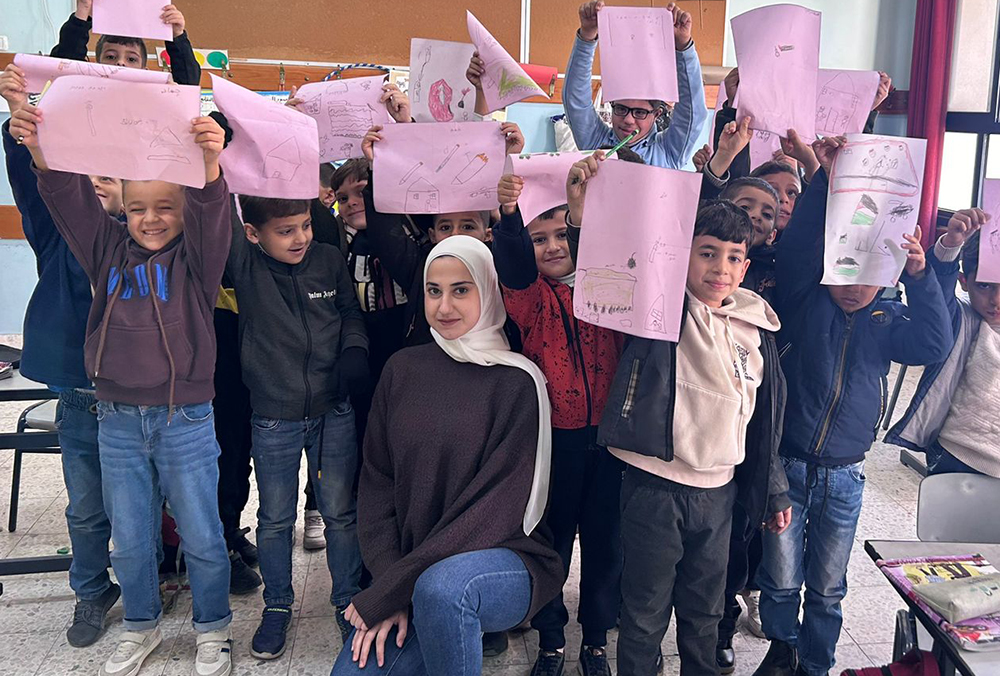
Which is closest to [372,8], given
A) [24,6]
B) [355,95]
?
[24,6]

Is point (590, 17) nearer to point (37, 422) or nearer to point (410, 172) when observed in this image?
point (410, 172)

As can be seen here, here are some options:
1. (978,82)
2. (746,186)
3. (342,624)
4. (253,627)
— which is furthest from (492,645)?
(978,82)

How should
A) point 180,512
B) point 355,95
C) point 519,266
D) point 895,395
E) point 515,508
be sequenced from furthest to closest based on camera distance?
point 895,395, point 355,95, point 180,512, point 519,266, point 515,508

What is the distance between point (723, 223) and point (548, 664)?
47.9 inches

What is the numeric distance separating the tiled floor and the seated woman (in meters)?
0.59

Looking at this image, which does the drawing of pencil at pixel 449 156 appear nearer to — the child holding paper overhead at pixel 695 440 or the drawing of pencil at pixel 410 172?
the drawing of pencil at pixel 410 172

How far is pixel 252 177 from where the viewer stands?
6.37 ft

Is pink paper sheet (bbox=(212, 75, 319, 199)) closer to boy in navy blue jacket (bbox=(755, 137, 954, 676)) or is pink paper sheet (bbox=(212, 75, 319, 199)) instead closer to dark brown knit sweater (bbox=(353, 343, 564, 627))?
dark brown knit sweater (bbox=(353, 343, 564, 627))

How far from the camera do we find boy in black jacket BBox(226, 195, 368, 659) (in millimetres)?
2068

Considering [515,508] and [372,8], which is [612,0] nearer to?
[372,8]

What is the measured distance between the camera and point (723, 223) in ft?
5.78

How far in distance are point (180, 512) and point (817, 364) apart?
165 cm

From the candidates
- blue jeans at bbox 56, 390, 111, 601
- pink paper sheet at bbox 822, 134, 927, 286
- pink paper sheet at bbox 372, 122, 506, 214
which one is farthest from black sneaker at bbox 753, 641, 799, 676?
blue jeans at bbox 56, 390, 111, 601

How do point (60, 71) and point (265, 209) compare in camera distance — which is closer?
point (60, 71)
